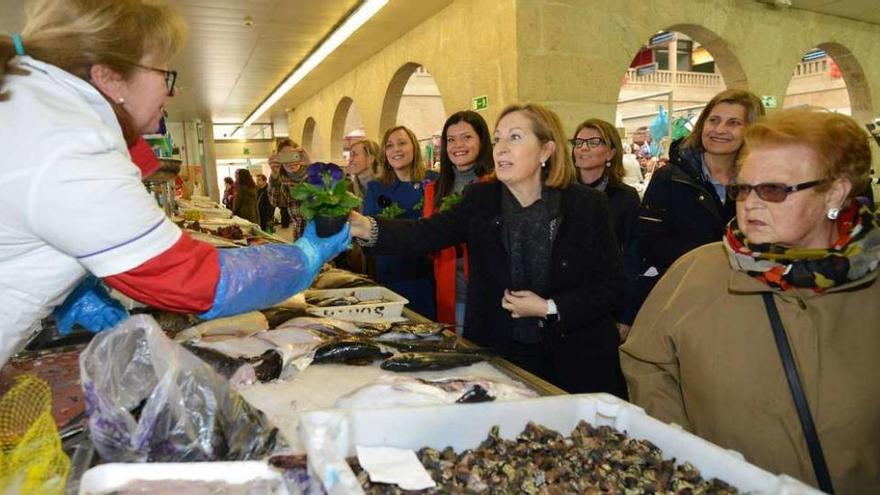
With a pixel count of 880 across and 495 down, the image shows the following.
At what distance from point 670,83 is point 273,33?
21.6m

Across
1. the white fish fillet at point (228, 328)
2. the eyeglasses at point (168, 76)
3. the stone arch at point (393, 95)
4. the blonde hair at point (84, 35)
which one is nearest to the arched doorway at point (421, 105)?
the stone arch at point (393, 95)

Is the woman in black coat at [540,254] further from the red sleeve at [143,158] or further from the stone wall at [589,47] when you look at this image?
the stone wall at [589,47]

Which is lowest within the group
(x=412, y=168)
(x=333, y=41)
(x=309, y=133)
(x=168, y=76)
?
(x=412, y=168)

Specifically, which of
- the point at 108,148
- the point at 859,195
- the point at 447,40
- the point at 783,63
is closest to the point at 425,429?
the point at 108,148

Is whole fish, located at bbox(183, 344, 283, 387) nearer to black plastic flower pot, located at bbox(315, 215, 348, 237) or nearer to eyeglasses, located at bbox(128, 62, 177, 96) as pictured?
black plastic flower pot, located at bbox(315, 215, 348, 237)

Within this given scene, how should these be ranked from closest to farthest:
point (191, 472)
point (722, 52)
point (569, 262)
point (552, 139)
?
point (191, 472), point (569, 262), point (552, 139), point (722, 52)

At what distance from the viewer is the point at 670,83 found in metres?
26.6

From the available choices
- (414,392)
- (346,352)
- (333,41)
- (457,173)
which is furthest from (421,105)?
(414,392)

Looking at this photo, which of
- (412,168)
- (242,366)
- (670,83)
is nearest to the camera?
(242,366)

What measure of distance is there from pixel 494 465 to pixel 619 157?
3496 millimetres

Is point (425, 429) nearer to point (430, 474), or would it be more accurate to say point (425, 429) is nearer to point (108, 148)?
point (430, 474)

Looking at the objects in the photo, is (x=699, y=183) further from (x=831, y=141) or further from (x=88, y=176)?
(x=88, y=176)

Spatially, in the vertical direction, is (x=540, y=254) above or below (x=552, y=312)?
above

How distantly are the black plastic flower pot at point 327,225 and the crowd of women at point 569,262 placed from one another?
0.13 feet
